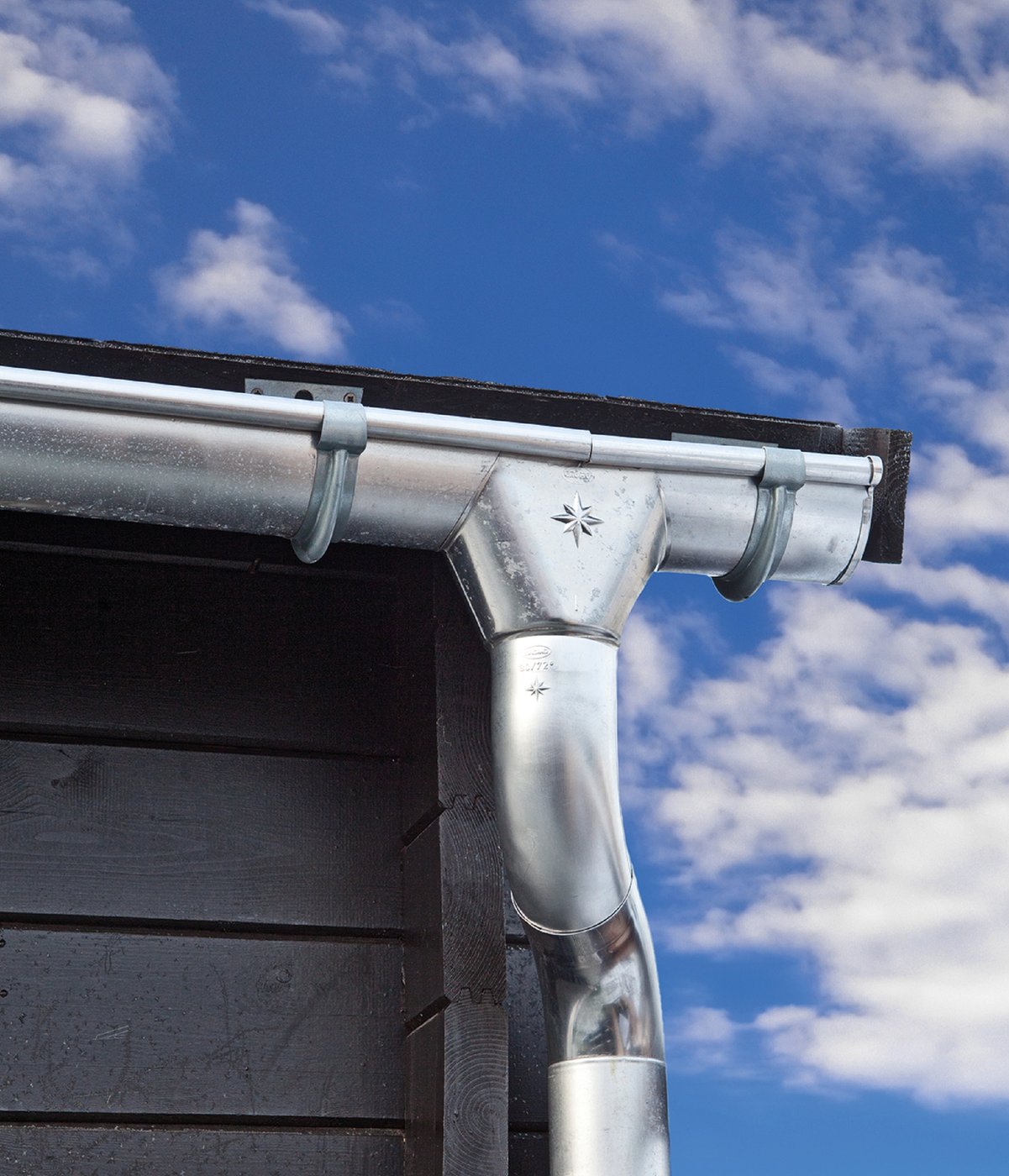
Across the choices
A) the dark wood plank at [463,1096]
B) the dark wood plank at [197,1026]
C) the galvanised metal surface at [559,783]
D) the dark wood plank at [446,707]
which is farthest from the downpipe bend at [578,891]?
the dark wood plank at [197,1026]

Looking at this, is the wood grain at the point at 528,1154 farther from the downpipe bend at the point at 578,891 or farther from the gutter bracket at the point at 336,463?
the gutter bracket at the point at 336,463

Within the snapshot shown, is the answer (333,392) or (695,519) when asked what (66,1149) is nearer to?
(333,392)

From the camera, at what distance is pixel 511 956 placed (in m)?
2.00

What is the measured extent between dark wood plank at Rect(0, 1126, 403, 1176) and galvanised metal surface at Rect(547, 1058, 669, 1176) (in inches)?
12.9

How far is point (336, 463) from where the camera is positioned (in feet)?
5.59

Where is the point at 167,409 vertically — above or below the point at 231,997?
above

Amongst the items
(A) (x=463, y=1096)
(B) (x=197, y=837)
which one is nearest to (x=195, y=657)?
(B) (x=197, y=837)

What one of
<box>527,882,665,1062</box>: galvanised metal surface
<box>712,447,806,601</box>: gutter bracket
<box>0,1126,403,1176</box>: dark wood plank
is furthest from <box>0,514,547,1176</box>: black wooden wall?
<box>712,447,806,601</box>: gutter bracket

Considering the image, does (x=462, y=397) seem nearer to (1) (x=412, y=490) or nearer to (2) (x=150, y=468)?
(1) (x=412, y=490)

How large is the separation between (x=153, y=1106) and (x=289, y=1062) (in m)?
0.17

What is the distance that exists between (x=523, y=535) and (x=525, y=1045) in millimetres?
690

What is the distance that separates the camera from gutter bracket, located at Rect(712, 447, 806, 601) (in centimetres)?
187

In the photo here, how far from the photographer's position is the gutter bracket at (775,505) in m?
1.87

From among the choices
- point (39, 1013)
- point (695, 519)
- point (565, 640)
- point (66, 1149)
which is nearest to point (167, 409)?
point (565, 640)
